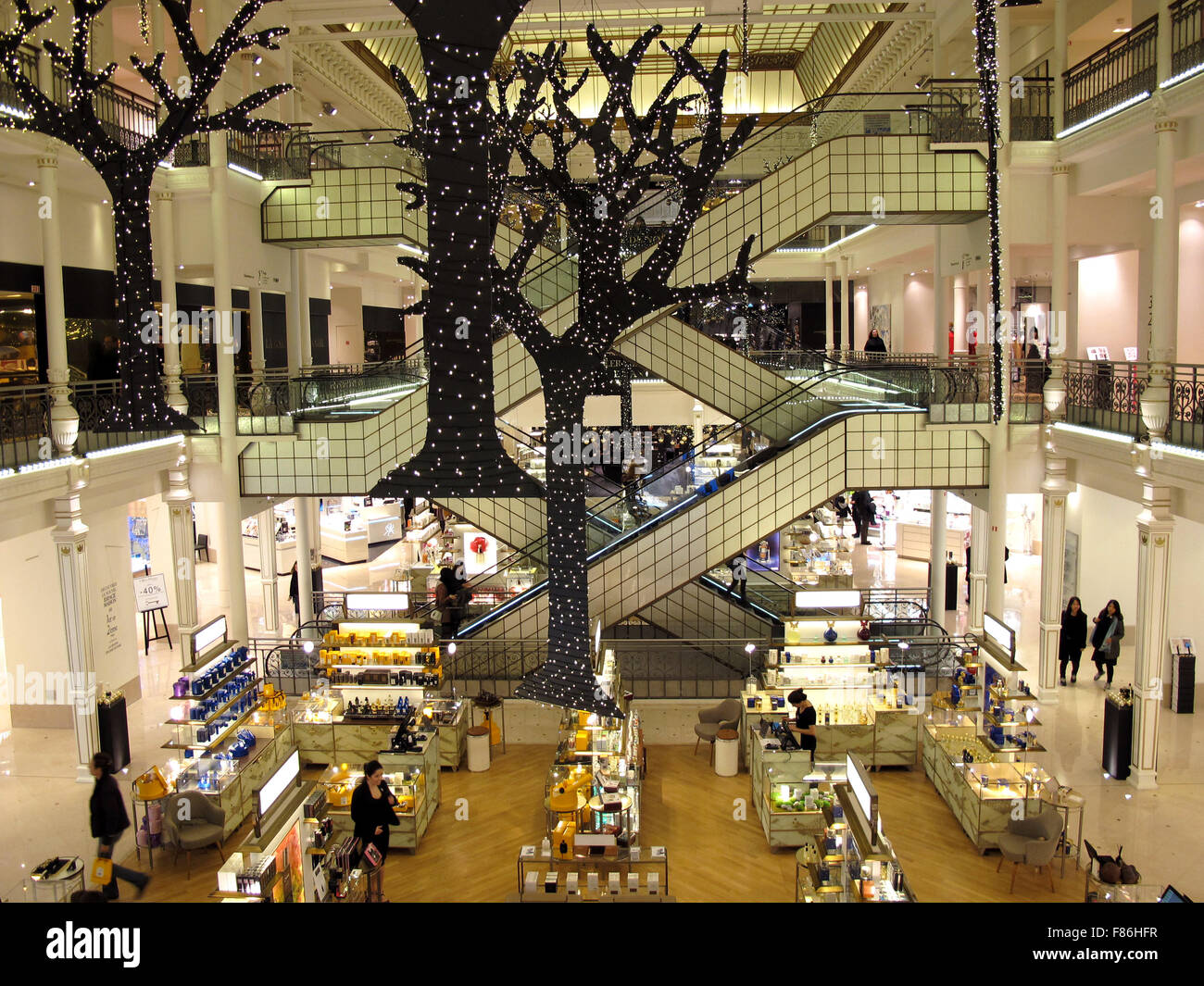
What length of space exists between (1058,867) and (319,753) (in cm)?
875

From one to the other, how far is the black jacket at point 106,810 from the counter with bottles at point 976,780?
335 inches

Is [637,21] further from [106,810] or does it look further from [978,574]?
[106,810]

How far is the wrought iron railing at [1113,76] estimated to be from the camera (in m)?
11.1

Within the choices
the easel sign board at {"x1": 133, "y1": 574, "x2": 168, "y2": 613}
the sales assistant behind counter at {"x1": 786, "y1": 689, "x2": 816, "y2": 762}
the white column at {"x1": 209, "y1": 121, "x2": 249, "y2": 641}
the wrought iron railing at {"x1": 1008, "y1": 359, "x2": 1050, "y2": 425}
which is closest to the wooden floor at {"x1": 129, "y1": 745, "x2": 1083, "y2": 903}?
the sales assistant behind counter at {"x1": 786, "y1": 689, "x2": 816, "y2": 762}

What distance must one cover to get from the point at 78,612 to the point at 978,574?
42.9 ft

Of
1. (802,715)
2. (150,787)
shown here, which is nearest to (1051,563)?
(802,715)

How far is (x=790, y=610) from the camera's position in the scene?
14586 mm

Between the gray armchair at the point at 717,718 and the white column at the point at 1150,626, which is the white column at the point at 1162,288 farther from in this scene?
the gray armchair at the point at 717,718

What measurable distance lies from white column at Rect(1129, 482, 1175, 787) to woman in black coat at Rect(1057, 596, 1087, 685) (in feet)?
10.3

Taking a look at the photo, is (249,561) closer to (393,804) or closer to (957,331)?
(393,804)

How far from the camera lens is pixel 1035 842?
9.04 metres

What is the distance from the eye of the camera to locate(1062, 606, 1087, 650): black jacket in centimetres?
1395
